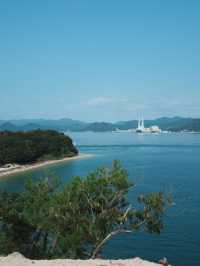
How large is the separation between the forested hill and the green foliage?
43.8 meters

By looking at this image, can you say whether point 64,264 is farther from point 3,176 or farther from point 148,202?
point 3,176

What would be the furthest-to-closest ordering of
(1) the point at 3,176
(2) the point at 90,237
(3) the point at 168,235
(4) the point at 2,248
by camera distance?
(1) the point at 3,176 → (3) the point at 168,235 → (4) the point at 2,248 → (2) the point at 90,237

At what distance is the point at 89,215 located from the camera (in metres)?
11.5

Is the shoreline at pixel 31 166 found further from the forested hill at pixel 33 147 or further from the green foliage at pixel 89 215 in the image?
the green foliage at pixel 89 215

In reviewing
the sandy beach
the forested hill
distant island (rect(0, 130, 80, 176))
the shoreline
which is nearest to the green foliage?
the sandy beach

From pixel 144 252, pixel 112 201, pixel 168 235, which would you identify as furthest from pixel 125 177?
pixel 168 235

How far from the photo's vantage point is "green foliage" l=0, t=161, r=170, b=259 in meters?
10.9

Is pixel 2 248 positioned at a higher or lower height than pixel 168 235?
higher

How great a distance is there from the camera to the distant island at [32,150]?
54344 millimetres

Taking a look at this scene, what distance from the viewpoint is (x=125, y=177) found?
11.2 meters

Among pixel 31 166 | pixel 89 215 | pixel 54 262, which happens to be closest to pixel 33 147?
pixel 31 166

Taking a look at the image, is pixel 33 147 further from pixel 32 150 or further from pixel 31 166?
pixel 31 166

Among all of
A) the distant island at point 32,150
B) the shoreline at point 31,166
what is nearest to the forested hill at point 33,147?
the distant island at point 32,150

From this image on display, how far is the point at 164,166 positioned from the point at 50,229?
40112 millimetres
